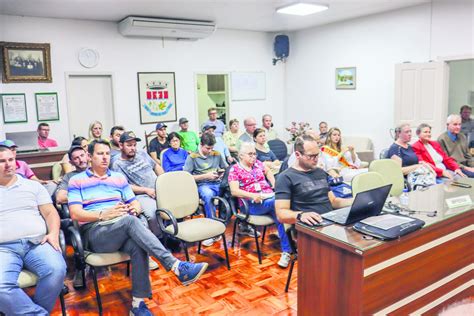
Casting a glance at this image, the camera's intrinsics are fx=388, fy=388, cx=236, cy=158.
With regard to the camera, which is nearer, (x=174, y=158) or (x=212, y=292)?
(x=212, y=292)

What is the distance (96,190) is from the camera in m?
2.84

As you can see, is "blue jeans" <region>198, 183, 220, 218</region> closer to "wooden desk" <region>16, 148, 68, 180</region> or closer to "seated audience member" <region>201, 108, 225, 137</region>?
"wooden desk" <region>16, 148, 68, 180</region>

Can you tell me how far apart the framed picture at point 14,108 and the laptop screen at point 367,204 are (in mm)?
5378

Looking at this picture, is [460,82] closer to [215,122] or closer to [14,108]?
[215,122]

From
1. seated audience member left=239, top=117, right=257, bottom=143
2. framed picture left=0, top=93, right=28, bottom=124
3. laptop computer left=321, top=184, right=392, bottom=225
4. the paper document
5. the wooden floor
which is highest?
framed picture left=0, top=93, right=28, bottom=124

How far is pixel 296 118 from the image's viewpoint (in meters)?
A: 8.24

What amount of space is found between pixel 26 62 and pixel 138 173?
10.8 ft

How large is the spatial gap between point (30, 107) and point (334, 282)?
544 centimetres

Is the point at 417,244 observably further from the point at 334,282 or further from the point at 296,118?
the point at 296,118

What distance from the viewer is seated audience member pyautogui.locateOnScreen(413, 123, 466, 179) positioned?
429cm

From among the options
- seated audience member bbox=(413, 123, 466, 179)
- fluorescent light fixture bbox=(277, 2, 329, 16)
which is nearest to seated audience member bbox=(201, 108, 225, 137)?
fluorescent light fixture bbox=(277, 2, 329, 16)

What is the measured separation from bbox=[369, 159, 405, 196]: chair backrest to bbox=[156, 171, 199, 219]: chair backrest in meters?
1.74

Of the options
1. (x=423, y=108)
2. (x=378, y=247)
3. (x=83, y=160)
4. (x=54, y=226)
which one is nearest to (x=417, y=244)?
(x=378, y=247)

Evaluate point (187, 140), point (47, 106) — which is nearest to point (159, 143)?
point (187, 140)
